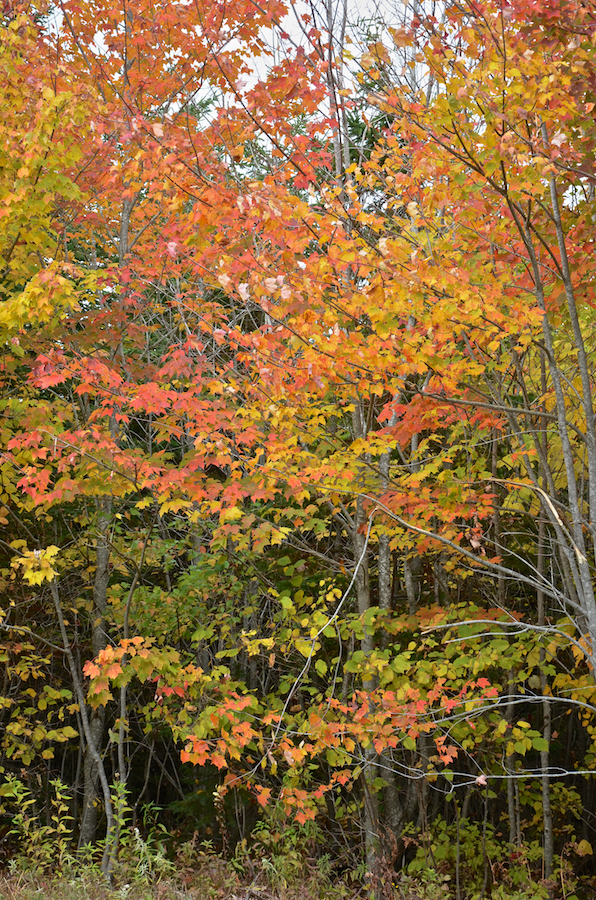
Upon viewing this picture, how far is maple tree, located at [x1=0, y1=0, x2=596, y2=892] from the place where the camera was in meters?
3.82

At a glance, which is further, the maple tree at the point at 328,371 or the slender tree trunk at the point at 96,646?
the slender tree trunk at the point at 96,646

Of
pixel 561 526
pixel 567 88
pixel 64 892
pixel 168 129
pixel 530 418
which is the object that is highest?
pixel 168 129

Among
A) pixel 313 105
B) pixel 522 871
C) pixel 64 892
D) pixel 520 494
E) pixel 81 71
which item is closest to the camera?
pixel 64 892

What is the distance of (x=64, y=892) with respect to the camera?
177 inches

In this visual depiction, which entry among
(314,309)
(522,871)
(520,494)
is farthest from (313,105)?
(522,871)

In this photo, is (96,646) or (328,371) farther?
(96,646)

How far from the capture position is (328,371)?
181 inches

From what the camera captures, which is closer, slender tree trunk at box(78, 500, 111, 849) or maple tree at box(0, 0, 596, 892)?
maple tree at box(0, 0, 596, 892)

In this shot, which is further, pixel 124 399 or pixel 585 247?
pixel 124 399

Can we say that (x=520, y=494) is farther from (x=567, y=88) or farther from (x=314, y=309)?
(x=567, y=88)

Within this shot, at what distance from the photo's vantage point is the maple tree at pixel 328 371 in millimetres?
3818

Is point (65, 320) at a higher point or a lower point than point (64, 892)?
higher

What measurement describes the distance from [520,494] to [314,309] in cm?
257

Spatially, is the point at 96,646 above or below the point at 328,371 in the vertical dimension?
below
